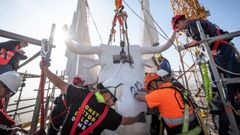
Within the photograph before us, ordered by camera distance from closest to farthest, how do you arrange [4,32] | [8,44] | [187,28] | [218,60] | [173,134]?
1. [4,32]
2. [173,134]
3. [8,44]
4. [218,60]
5. [187,28]

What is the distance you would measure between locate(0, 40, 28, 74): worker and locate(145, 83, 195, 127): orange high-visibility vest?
2.57 m

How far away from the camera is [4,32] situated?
2264mm

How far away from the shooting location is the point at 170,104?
2.54m

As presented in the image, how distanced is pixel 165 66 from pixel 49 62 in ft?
8.97

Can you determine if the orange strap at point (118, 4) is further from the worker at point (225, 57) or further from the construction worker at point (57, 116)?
the construction worker at point (57, 116)

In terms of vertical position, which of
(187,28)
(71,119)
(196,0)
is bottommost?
(71,119)

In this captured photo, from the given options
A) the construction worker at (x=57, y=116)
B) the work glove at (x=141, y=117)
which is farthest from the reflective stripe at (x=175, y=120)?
the construction worker at (x=57, y=116)

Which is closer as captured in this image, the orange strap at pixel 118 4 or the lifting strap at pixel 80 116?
the lifting strap at pixel 80 116

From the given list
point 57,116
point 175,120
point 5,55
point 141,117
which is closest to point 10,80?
point 5,55

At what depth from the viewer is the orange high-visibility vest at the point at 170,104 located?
8.20ft

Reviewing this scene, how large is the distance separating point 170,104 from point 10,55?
2995 millimetres

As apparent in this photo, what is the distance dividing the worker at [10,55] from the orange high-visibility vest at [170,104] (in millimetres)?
2573

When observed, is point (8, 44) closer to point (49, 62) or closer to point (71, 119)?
point (49, 62)

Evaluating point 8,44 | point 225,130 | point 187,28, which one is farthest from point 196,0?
point 8,44
